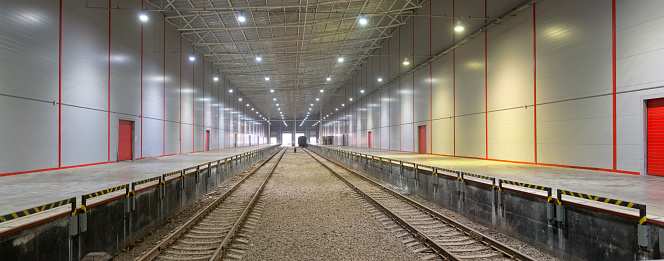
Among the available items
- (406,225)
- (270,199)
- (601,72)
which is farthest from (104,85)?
(601,72)

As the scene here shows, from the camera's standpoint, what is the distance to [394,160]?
13.8 metres

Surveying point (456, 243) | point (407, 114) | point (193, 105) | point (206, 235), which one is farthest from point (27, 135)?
point (407, 114)

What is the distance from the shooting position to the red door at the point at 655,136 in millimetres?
8508

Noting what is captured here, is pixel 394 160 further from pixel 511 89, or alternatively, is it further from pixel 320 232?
pixel 320 232

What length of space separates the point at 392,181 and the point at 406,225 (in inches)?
294

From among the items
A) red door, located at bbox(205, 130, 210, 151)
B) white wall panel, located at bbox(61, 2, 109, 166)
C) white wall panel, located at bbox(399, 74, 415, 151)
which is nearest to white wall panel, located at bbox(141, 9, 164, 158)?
white wall panel, located at bbox(61, 2, 109, 166)

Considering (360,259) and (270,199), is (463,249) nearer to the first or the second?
(360,259)

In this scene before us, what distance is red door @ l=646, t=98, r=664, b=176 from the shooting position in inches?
335

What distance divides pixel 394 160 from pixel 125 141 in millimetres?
14716

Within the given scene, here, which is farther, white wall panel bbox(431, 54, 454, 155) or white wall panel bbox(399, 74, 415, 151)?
white wall panel bbox(399, 74, 415, 151)

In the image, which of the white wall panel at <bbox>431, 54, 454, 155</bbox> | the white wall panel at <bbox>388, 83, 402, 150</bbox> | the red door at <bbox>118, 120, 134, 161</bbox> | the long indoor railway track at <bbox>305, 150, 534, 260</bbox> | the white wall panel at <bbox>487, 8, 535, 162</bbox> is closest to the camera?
the long indoor railway track at <bbox>305, 150, 534, 260</bbox>

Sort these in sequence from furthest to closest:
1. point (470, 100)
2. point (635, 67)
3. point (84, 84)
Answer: point (470, 100), point (84, 84), point (635, 67)

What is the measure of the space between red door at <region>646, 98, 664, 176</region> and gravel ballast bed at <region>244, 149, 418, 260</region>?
857cm

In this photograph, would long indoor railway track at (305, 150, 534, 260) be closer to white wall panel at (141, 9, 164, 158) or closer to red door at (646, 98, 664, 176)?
red door at (646, 98, 664, 176)
